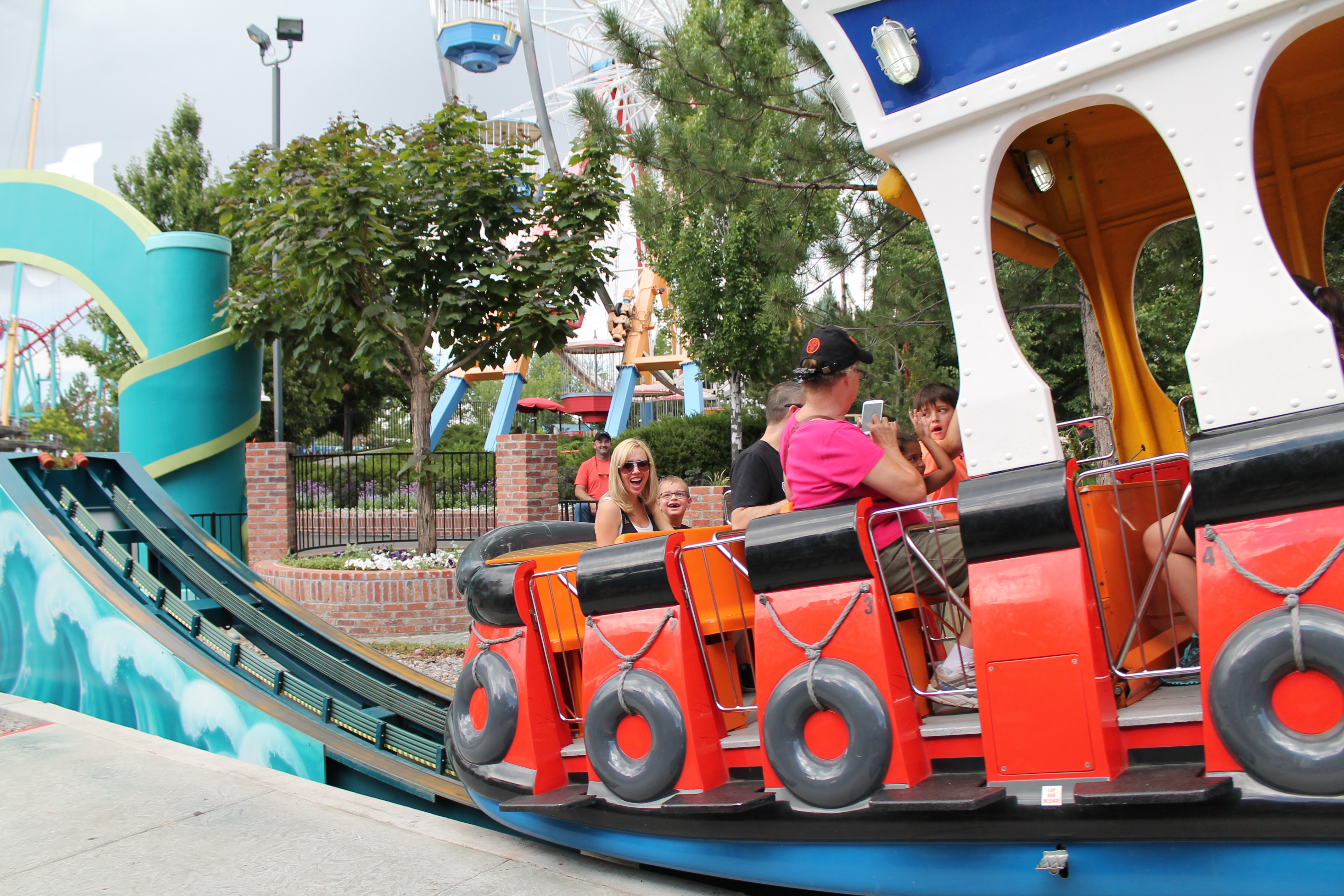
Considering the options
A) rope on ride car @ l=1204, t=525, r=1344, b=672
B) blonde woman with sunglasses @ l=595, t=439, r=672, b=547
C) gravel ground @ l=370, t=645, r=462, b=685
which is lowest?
gravel ground @ l=370, t=645, r=462, b=685

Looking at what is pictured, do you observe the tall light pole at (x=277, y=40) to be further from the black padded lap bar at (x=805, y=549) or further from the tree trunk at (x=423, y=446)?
the black padded lap bar at (x=805, y=549)

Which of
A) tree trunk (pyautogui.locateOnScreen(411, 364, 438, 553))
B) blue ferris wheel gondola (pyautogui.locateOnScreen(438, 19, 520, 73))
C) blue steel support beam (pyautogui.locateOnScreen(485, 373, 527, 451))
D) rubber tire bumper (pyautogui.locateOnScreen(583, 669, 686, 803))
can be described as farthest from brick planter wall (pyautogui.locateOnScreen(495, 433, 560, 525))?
blue ferris wheel gondola (pyautogui.locateOnScreen(438, 19, 520, 73))

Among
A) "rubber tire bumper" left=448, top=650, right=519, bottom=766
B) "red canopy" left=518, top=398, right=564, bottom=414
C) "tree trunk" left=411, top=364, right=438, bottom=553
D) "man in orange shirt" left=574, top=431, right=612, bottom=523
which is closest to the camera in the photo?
"rubber tire bumper" left=448, top=650, right=519, bottom=766

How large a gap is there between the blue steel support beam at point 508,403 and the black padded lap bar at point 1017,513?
26.8 meters

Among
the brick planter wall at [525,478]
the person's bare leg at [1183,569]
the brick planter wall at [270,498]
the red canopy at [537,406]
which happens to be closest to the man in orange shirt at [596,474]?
the brick planter wall at [525,478]

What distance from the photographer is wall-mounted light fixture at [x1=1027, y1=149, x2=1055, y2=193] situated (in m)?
3.41

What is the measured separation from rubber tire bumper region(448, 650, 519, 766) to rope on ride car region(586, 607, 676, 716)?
2.09 ft

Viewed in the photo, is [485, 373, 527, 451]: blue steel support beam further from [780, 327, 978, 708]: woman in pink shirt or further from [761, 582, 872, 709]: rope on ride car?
[761, 582, 872, 709]: rope on ride car

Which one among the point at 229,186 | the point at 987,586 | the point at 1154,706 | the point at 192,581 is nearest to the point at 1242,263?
the point at 987,586

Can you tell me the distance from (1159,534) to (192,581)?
18.4 ft

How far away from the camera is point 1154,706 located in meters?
2.51

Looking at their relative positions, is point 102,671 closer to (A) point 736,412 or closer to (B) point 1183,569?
(B) point 1183,569

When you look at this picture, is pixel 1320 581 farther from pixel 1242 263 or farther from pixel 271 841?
pixel 271 841

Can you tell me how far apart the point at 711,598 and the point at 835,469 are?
76cm
